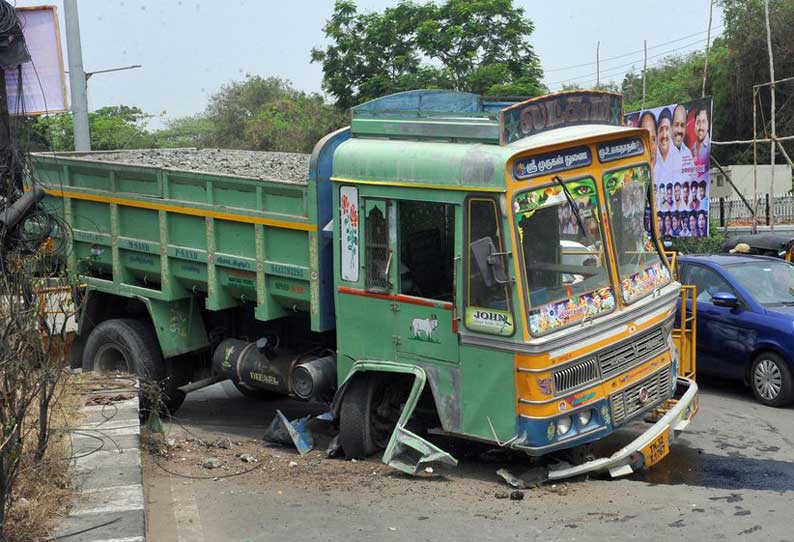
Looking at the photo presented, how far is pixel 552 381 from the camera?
6539 millimetres

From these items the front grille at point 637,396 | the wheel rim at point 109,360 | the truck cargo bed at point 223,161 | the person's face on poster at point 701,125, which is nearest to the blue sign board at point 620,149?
the front grille at point 637,396

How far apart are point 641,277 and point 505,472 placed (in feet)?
6.03

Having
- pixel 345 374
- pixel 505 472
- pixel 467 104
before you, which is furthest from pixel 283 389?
pixel 467 104

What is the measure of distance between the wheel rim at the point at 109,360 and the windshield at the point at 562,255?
510cm

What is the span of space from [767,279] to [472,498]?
5.20 meters

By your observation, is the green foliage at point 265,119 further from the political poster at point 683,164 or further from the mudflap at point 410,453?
the mudflap at point 410,453

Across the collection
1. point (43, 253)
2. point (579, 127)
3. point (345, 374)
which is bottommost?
point (345, 374)

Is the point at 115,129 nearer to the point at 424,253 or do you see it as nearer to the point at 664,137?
the point at 664,137

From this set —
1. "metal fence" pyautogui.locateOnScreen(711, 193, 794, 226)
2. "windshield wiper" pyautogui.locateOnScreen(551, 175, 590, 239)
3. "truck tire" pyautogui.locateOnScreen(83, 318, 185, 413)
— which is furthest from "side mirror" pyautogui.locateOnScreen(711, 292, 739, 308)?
"metal fence" pyautogui.locateOnScreen(711, 193, 794, 226)

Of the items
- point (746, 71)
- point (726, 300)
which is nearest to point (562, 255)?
point (726, 300)

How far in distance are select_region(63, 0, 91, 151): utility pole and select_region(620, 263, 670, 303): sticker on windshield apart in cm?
1019

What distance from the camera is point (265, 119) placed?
34.3m

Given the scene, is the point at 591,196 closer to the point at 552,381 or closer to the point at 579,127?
the point at 579,127

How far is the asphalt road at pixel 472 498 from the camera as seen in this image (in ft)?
19.7
